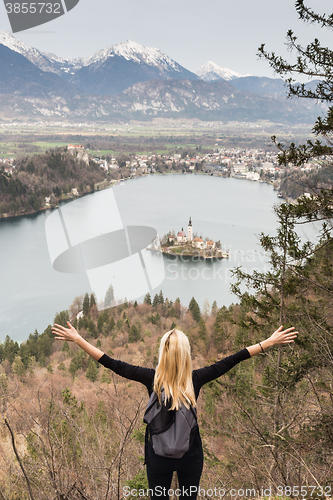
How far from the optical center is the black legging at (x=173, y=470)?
957 millimetres

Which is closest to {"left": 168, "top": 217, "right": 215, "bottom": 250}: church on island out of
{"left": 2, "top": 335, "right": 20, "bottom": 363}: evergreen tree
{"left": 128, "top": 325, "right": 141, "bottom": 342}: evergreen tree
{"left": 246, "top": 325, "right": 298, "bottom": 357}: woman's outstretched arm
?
{"left": 128, "top": 325, "right": 141, "bottom": 342}: evergreen tree

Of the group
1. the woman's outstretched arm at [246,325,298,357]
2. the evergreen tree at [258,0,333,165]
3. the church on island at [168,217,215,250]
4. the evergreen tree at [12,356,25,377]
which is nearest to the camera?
the woman's outstretched arm at [246,325,298,357]

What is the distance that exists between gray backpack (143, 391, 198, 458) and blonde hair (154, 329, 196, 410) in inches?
0.8

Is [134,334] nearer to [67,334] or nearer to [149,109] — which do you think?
[67,334]

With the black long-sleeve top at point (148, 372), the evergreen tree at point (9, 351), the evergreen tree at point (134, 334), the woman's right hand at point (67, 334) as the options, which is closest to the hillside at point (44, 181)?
the evergreen tree at point (9, 351)

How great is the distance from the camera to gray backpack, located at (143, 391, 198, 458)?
922mm

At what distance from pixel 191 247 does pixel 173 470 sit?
29.9 metres

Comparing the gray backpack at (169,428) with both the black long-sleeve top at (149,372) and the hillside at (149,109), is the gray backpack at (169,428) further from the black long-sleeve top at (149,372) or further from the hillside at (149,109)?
the hillside at (149,109)

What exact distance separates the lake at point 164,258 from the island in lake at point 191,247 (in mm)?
877

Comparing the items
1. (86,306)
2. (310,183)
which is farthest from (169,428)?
(86,306)

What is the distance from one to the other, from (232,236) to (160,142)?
80887 millimetres

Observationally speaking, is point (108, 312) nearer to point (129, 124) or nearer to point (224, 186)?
point (224, 186)

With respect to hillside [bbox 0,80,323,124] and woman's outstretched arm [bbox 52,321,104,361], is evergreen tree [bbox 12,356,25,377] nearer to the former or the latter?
woman's outstretched arm [bbox 52,321,104,361]

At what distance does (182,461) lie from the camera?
3.15 feet
